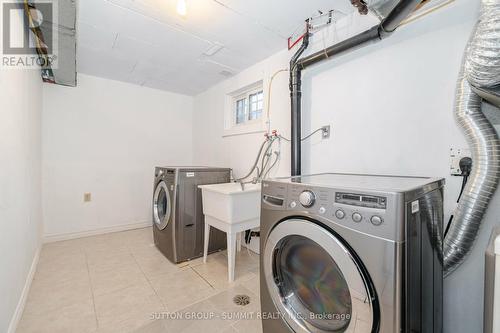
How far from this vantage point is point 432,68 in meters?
1.28

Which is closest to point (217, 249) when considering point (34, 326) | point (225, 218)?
point (225, 218)

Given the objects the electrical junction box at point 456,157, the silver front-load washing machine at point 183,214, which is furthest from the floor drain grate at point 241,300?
the electrical junction box at point 456,157

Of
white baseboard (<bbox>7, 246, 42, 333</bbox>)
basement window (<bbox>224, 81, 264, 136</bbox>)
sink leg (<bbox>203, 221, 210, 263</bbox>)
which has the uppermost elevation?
basement window (<bbox>224, 81, 264, 136</bbox>)

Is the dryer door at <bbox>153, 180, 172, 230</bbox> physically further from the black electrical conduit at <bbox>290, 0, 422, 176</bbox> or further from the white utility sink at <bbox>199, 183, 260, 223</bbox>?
the black electrical conduit at <bbox>290, 0, 422, 176</bbox>

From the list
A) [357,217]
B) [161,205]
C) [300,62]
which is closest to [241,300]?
[357,217]

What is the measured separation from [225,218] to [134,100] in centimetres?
249

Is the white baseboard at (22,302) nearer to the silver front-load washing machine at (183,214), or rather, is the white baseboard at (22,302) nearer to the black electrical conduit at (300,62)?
the silver front-load washing machine at (183,214)

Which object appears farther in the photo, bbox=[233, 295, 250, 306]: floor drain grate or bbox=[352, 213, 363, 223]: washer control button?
bbox=[233, 295, 250, 306]: floor drain grate

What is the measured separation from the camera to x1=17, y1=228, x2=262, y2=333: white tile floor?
55.0 inches

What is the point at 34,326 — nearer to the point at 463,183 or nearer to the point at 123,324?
the point at 123,324

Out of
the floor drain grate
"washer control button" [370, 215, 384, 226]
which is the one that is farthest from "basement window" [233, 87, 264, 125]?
"washer control button" [370, 215, 384, 226]

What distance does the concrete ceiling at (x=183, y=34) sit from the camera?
1616mm

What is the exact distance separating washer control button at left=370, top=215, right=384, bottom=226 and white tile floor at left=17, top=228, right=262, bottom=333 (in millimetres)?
1097

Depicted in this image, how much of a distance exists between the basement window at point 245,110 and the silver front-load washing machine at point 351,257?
1.57 metres
